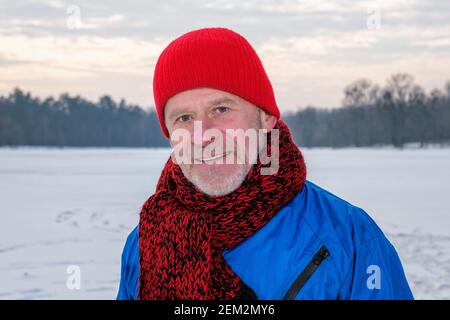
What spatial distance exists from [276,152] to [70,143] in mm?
77051

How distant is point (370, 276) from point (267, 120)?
2.21 ft

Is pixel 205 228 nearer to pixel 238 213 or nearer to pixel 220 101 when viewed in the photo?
pixel 238 213

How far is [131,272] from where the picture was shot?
203cm

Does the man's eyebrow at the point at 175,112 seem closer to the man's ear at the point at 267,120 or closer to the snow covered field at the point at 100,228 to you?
the man's ear at the point at 267,120

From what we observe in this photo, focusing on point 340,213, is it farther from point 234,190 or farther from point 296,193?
point 234,190

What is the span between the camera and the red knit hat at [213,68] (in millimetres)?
1804

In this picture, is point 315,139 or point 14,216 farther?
point 315,139

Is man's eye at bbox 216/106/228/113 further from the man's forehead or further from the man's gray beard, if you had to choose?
the man's gray beard

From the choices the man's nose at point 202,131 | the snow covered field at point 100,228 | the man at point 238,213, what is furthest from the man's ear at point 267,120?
the snow covered field at point 100,228

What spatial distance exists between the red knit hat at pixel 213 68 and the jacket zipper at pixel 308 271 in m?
0.57

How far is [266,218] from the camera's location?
176cm

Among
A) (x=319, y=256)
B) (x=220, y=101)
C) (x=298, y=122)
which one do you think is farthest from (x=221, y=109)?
(x=298, y=122)
